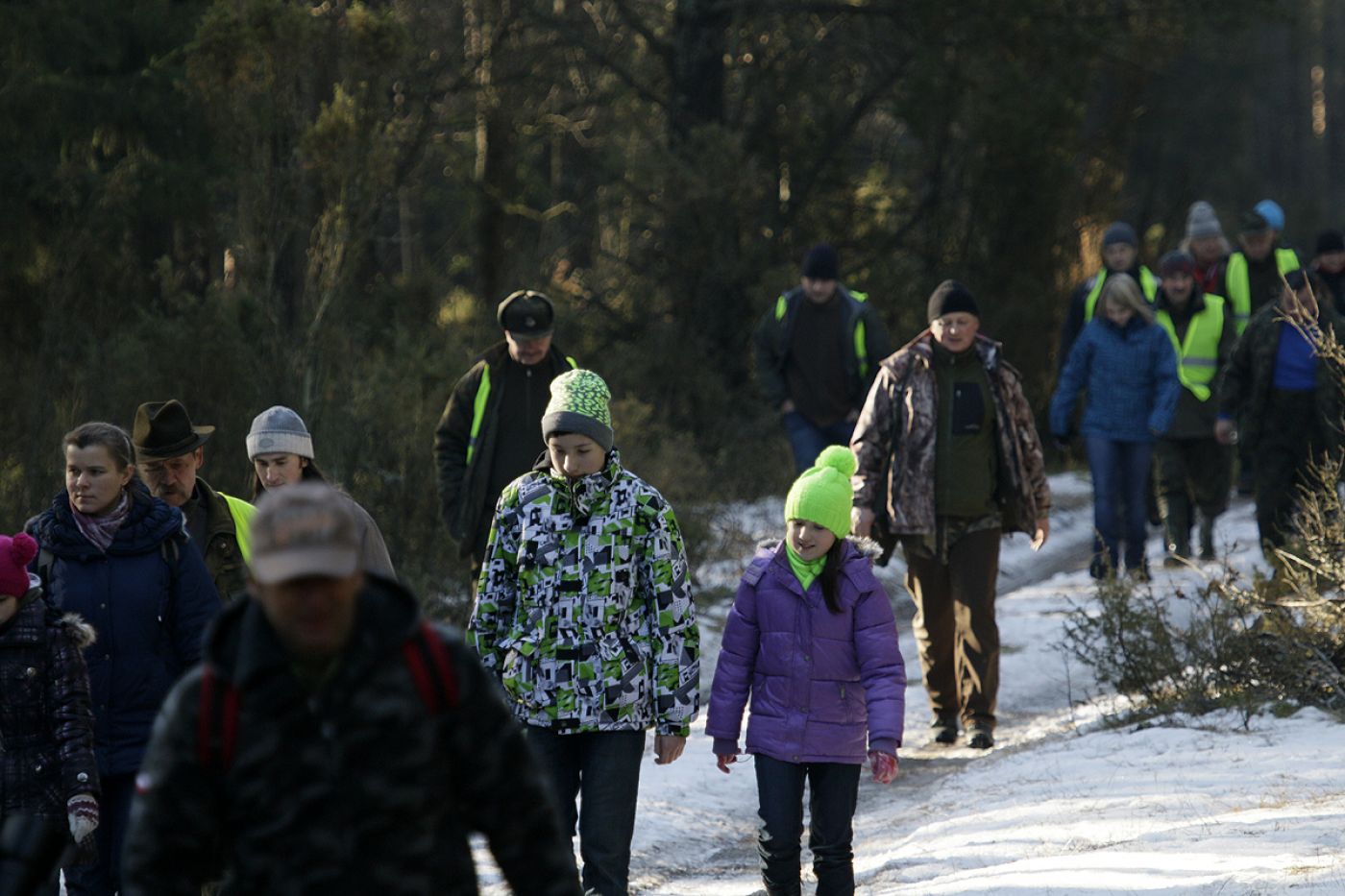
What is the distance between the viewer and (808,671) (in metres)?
5.68

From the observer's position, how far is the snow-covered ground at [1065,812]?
5.85 metres

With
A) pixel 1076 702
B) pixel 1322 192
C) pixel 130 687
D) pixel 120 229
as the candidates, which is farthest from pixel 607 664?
pixel 1322 192

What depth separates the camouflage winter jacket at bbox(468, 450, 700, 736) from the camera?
5.43 m

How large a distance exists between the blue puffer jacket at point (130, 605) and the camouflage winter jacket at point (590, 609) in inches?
34.2

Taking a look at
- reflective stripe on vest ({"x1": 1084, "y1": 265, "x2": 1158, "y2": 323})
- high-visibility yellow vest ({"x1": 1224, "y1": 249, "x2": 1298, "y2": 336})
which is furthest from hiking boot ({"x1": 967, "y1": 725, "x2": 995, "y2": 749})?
high-visibility yellow vest ({"x1": 1224, "y1": 249, "x2": 1298, "y2": 336})

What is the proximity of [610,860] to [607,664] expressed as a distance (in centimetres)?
58

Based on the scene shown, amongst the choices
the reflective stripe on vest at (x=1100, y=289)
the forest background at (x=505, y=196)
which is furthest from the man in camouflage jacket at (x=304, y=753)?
the reflective stripe on vest at (x=1100, y=289)

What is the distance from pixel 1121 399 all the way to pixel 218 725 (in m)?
9.35

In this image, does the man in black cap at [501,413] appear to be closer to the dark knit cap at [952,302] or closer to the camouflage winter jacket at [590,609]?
the dark knit cap at [952,302]

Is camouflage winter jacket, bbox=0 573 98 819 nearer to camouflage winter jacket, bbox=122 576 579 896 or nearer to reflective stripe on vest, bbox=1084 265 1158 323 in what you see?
camouflage winter jacket, bbox=122 576 579 896

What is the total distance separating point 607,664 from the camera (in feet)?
17.8

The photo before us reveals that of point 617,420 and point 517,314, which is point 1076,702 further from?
point 617,420

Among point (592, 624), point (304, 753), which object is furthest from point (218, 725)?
point (592, 624)

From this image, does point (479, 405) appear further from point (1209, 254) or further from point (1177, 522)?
point (1209, 254)
